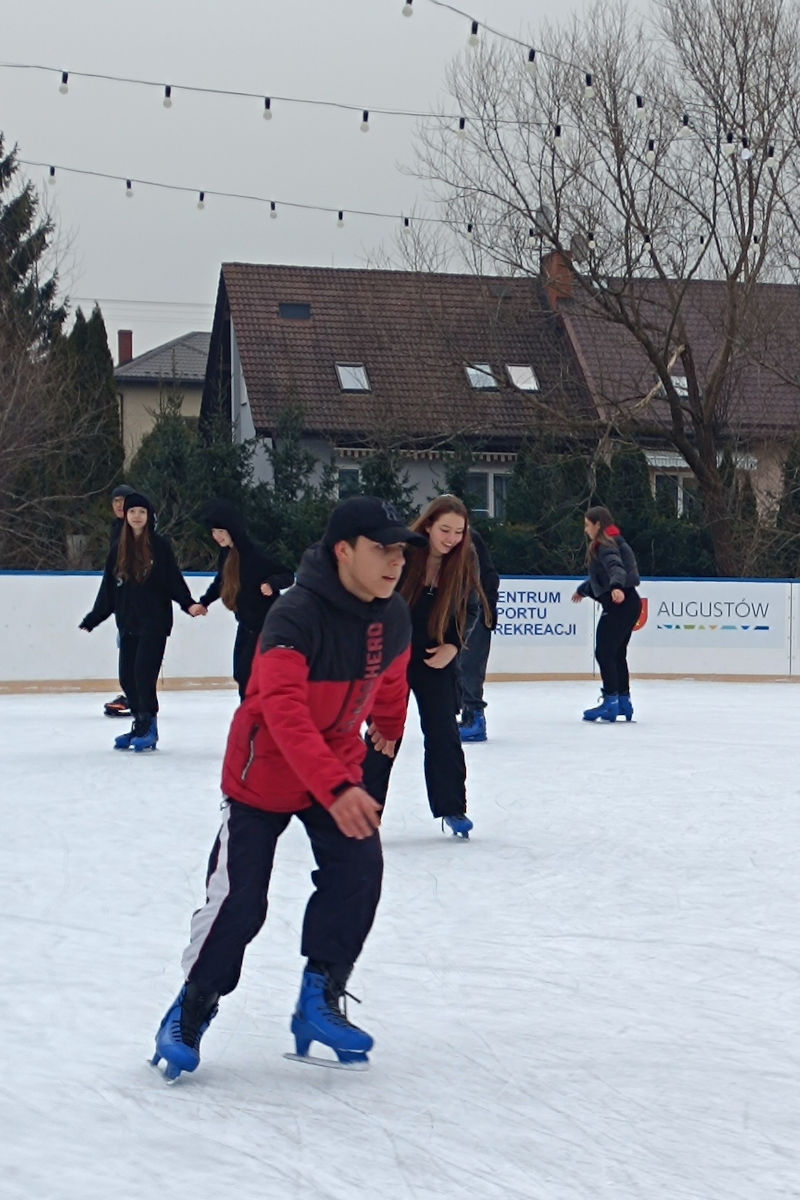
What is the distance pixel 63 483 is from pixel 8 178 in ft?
42.8

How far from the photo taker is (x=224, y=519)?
8328mm

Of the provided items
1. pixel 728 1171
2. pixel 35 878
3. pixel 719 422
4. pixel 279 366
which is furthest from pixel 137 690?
pixel 279 366

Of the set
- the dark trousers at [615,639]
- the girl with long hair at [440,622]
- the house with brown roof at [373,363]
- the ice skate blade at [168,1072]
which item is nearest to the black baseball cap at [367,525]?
the ice skate blade at [168,1072]

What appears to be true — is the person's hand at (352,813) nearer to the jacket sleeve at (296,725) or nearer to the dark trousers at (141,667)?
the jacket sleeve at (296,725)

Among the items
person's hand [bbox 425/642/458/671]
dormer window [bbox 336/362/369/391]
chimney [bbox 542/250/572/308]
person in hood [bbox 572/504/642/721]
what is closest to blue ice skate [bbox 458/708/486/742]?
person in hood [bbox 572/504/642/721]

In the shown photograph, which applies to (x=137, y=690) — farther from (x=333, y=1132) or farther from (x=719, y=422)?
(x=719, y=422)

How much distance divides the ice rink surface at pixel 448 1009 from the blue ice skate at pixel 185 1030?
0.06 m

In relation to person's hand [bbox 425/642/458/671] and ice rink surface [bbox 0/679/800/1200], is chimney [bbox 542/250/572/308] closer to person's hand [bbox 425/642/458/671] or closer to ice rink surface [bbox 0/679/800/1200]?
ice rink surface [bbox 0/679/800/1200]

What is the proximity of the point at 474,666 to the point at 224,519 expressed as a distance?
2.19 meters

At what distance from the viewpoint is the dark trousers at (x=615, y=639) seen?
455 inches

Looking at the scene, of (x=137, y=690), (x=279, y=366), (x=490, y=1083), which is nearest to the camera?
(x=490, y=1083)

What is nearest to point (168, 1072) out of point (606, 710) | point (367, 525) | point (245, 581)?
point (367, 525)

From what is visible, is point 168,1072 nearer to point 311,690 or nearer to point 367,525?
point 311,690

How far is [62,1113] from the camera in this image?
311 centimetres
